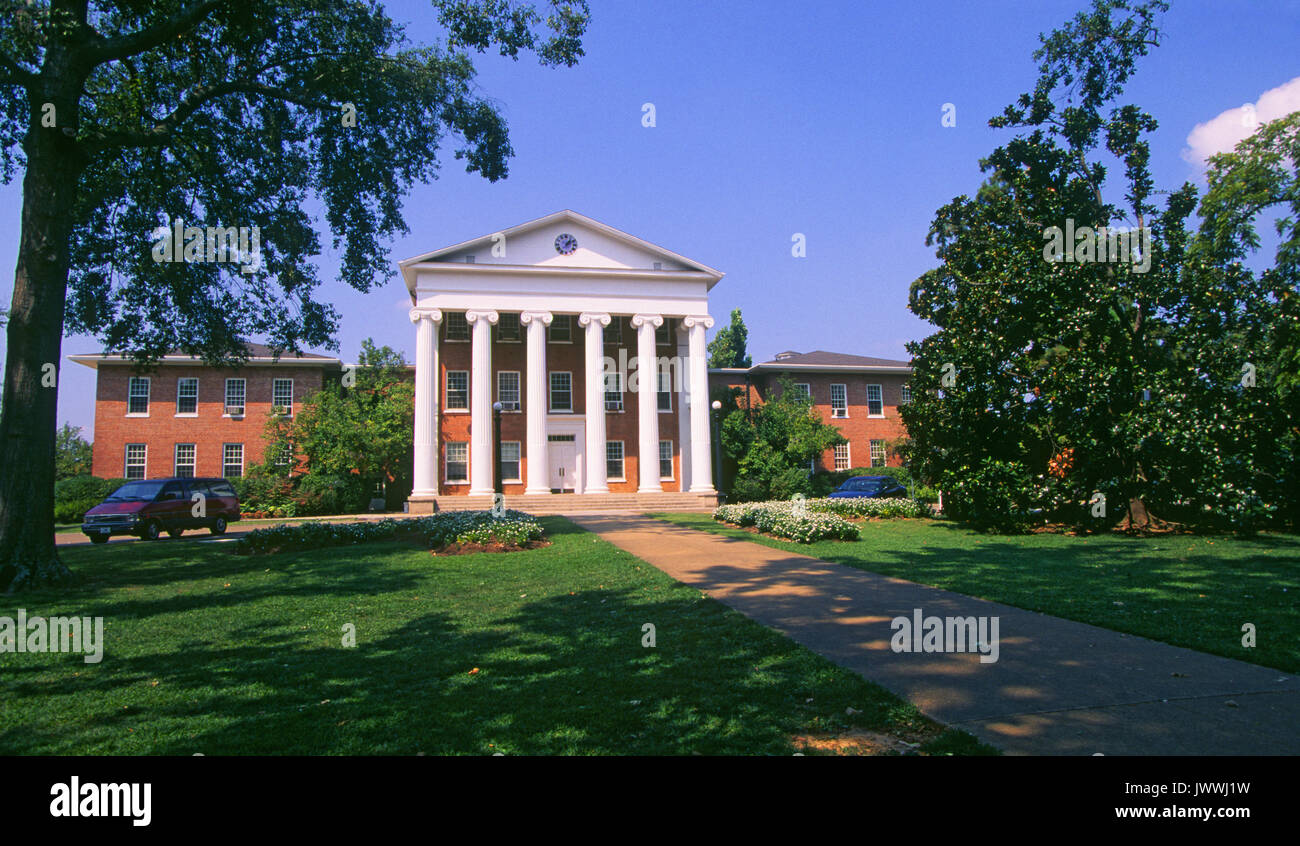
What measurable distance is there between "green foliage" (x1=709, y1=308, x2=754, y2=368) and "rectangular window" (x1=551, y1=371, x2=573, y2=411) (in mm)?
19494

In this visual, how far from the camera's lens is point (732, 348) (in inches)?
2172

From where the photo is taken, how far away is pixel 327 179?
15414mm

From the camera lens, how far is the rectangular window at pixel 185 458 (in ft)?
113

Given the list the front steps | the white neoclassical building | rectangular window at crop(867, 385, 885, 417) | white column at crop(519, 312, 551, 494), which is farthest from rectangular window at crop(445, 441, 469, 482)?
rectangular window at crop(867, 385, 885, 417)

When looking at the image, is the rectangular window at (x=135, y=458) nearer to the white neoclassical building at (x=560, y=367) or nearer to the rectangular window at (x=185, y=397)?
the rectangular window at (x=185, y=397)

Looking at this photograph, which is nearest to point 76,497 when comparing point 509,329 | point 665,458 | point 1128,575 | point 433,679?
point 509,329

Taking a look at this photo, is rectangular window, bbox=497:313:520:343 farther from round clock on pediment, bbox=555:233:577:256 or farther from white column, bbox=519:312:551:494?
round clock on pediment, bbox=555:233:577:256

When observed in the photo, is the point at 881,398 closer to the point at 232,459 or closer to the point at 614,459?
the point at 614,459

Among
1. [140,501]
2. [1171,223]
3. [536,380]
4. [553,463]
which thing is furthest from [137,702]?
[553,463]

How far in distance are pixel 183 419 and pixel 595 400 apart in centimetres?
2035

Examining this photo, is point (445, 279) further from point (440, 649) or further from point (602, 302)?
point (440, 649)

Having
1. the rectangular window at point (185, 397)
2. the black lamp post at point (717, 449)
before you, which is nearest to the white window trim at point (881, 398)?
the black lamp post at point (717, 449)

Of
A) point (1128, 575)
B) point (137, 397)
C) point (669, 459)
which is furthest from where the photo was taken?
point (669, 459)

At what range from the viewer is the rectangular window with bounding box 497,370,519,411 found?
1449 inches
